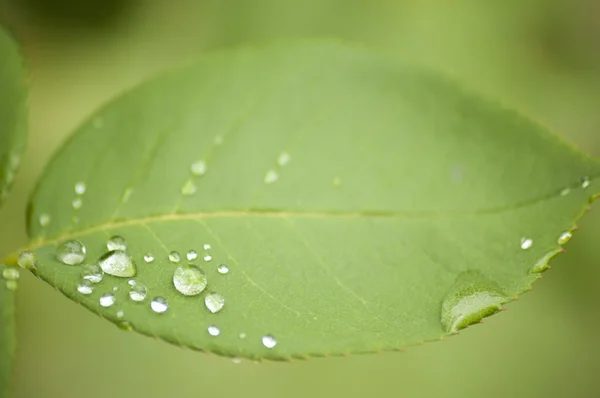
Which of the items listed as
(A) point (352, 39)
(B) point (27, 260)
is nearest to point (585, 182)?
(B) point (27, 260)

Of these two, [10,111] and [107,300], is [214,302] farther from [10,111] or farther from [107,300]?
[10,111]

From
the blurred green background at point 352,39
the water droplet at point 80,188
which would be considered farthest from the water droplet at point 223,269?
the blurred green background at point 352,39

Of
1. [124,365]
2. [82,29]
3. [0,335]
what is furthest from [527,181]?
[82,29]

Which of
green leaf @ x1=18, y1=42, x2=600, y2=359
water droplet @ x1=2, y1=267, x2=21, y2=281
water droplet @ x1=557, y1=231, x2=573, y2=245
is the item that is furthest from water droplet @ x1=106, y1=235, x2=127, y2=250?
water droplet @ x1=557, y1=231, x2=573, y2=245

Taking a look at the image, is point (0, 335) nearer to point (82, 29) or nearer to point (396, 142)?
point (396, 142)

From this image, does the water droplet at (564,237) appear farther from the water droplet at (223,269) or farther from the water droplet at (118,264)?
the water droplet at (118,264)
